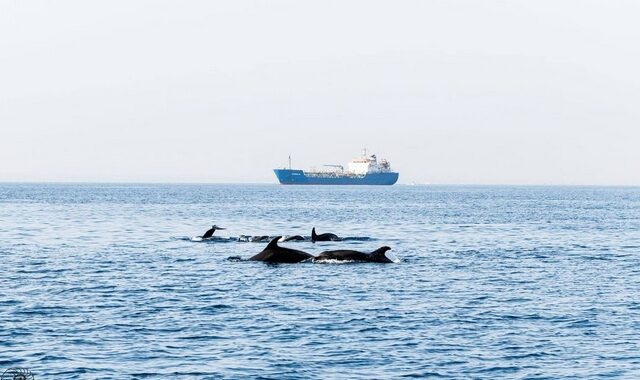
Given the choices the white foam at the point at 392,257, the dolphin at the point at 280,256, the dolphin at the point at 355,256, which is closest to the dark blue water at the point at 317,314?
the white foam at the point at 392,257

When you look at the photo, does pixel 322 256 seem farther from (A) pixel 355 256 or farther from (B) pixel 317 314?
(B) pixel 317 314

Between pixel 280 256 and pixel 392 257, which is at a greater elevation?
pixel 280 256

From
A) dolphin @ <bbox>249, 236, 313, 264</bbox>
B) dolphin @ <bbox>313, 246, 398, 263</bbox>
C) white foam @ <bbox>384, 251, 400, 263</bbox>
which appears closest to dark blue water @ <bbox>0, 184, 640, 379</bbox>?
white foam @ <bbox>384, 251, 400, 263</bbox>

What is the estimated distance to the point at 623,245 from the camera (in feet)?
191

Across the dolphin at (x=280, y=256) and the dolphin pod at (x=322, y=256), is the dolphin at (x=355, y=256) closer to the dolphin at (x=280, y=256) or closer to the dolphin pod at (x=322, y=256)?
the dolphin pod at (x=322, y=256)

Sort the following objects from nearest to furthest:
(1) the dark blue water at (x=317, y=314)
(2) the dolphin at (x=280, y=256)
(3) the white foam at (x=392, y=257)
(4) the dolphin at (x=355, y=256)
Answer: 1. (1) the dark blue water at (x=317, y=314)
2. (4) the dolphin at (x=355, y=256)
3. (2) the dolphin at (x=280, y=256)
4. (3) the white foam at (x=392, y=257)

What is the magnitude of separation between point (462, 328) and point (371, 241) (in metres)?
34.6

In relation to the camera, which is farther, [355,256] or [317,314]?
[355,256]

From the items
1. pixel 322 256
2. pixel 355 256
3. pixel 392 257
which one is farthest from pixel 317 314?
pixel 392 257

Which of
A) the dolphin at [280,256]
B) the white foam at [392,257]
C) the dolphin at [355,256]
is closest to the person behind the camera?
the dolphin at [355,256]

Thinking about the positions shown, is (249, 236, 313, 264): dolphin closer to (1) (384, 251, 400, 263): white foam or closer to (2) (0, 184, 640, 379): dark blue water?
(2) (0, 184, 640, 379): dark blue water

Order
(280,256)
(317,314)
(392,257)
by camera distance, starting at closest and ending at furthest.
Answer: (317,314) → (280,256) → (392,257)

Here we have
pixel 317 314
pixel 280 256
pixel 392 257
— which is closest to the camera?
pixel 317 314

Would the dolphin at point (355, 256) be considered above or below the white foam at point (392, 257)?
above
